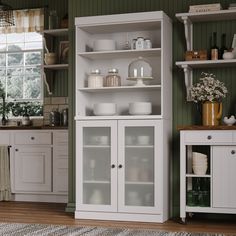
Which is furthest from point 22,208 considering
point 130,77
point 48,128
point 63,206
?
point 130,77

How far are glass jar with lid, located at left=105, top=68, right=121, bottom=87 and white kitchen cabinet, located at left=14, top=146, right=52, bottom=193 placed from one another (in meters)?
1.49

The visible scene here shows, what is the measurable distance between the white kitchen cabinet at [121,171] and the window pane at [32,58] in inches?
96.3

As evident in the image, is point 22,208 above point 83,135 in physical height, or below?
below

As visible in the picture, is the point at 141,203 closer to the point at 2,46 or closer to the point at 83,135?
the point at 83,135

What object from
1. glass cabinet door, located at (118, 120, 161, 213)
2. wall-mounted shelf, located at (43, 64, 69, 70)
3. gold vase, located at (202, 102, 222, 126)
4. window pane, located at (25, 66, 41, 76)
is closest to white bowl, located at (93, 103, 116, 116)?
glass cabinet door, located at (118, 120, 161, 213)

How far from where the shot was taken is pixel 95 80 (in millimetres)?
5383

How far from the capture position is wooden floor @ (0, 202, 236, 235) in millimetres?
4738

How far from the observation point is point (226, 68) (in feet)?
17.2

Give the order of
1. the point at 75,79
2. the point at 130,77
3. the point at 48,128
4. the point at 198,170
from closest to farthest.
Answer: the point at 198,170 < the point at 130,77 < the point at 75,79 < the point at 48,128

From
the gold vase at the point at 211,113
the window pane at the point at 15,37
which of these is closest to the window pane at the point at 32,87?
the window pane at the point at 15,37

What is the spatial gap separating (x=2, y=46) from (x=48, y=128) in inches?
Answer: 72.2

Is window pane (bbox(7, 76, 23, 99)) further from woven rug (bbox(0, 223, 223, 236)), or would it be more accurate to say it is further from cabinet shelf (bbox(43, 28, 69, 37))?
woven rug (bbox(0, 223, 223, 236))

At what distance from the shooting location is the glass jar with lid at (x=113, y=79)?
210 inches

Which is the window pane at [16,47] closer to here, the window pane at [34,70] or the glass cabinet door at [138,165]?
the window pane at [34,70]
